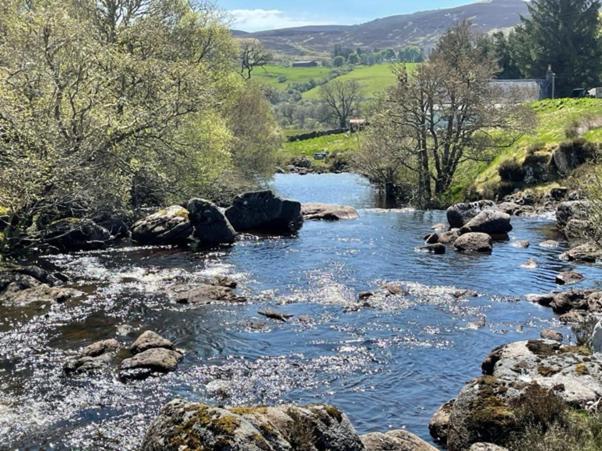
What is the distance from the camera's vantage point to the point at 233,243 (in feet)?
138

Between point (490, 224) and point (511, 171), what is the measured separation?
18.5 meters

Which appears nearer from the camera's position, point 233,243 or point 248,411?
point 248,411

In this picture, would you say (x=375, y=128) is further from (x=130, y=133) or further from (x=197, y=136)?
(x=130, y=133)

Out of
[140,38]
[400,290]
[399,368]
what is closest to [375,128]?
[140,38]

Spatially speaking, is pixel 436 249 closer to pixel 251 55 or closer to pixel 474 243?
pixel 474 243

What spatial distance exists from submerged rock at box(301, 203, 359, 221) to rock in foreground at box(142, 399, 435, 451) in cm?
4031

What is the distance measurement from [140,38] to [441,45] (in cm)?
3991

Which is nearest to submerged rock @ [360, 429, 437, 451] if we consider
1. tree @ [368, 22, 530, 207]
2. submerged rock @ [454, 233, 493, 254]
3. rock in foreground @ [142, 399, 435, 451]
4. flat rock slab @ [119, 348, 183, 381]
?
rock in foreground @ [142, 399, 435, 451]

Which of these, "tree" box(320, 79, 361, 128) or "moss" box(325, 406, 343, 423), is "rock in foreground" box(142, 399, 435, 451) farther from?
"tree" box(320, 79, 361, 128)

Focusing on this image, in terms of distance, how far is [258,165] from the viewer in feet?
217

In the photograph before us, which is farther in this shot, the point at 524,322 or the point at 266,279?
the point at 266,279

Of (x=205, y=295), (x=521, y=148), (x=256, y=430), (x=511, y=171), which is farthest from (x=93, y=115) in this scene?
(x=521, y=148)

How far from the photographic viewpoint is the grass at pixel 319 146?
11794 centimetres

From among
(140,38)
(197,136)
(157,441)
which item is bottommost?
(157,441)
